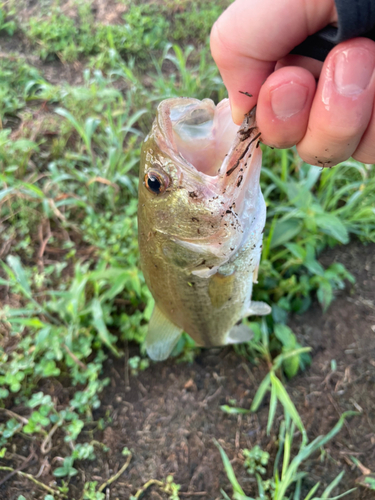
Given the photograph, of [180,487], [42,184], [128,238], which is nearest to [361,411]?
[180,487]

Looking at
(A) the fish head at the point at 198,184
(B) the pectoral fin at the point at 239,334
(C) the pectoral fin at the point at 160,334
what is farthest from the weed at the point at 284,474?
(A) the fish head at the point at 198,184

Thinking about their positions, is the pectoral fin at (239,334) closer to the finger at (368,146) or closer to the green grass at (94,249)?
the green grass at (94,249)

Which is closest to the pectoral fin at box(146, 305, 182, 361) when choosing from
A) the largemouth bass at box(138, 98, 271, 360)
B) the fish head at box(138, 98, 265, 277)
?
the largemouth bass at box(138, 98, 271, 360)

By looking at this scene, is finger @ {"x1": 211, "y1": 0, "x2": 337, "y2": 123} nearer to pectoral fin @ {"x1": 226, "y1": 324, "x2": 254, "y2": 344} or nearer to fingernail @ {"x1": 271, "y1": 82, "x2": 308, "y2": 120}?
fingernail @ {"x1": 271, "y1": 82, "x2": 308, "y2": 120}

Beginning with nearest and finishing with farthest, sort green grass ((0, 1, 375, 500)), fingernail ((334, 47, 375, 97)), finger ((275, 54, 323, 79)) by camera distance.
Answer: fingernail ((334, 47, 375, 97)) < finger ((275, 54, 323, 79)) < green grass ((0, 1, 375, 500))

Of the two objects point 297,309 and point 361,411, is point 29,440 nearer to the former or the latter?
point 297,309

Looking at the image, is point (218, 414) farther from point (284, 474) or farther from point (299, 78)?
point (299, 78)
